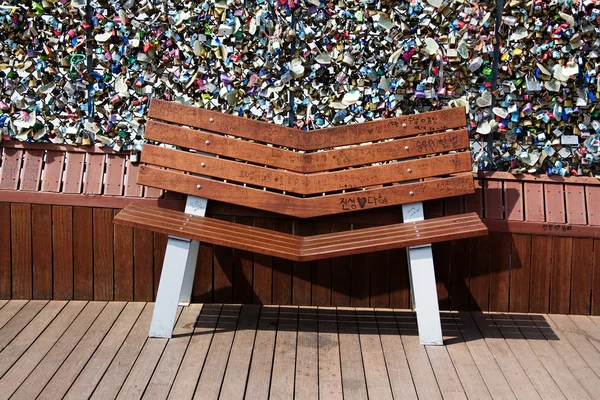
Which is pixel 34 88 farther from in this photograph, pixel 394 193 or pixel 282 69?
pixel 394 193

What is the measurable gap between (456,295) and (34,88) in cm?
259

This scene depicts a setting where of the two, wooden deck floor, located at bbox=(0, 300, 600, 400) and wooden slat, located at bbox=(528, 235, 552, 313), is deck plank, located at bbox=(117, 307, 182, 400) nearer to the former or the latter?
wooden deck floor, located at bbox=(0, 300, 600, 400)

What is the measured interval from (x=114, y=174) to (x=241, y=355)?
1330mm

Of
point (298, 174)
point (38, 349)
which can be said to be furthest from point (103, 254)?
point (298, 174)

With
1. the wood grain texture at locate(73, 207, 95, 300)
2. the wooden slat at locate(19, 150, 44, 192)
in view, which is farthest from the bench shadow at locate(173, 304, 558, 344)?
the wooden slat at locate(19, 150, 44, 192)

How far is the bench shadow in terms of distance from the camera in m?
3.89

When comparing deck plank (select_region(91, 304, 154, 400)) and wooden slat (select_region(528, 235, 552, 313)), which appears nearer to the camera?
deck plank (select_region(91, 304, 154, 400))

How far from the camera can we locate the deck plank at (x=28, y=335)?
341 cm

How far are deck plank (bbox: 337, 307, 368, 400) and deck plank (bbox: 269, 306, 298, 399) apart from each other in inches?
8.9

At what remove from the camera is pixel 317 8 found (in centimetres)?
416

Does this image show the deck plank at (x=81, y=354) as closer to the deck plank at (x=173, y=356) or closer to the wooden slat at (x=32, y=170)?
the deck plank at (x=173, y=356)

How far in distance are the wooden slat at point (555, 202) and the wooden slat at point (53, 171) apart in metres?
2.63

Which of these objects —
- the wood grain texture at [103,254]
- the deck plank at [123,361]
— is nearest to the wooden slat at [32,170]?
the wood grain texture at [103,254]

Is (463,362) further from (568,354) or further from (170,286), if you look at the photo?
Answer: (170,286)
